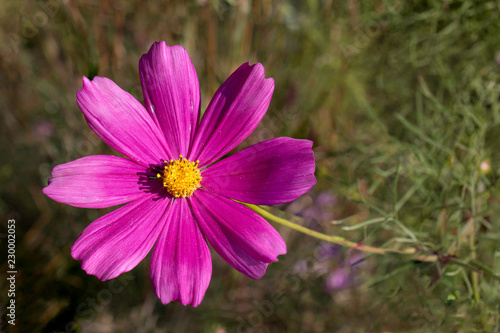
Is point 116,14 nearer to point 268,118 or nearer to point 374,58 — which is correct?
point 268,118

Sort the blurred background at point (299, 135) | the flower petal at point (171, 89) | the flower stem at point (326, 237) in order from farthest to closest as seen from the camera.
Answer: the blurred background at point (299, 135)
the flower petal at point (171, 89)
the flower stem at point (326, 237)

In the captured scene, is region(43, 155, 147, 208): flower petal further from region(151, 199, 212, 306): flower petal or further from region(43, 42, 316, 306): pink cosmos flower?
region(151, 199, 212, 306): flower petal

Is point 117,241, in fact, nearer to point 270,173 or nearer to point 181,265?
point 181,265

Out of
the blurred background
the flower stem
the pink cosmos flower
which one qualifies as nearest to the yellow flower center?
the pink cosmos flower

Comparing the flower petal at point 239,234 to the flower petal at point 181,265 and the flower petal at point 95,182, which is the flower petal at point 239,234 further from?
the flower petal at point 95,182

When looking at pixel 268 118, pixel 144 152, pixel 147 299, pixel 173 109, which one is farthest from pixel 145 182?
pixel 268 118

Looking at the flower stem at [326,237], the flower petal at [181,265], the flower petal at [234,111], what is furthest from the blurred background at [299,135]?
the flower petal at [181,265]
